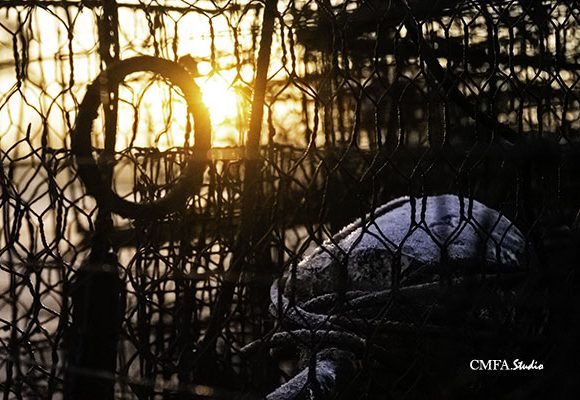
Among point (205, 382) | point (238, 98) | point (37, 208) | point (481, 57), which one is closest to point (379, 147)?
point (238, 98)

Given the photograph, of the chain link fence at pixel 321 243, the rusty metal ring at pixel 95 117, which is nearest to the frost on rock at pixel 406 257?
the chain link fence at pixel 321 243

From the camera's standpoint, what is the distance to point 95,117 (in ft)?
4.42

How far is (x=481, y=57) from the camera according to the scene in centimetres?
358

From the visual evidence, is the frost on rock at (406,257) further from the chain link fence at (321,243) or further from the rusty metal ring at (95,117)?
the rusty metal ring at (95,117)

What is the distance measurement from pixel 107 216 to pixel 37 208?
7.01 meters

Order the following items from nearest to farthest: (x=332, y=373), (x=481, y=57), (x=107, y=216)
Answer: (x=107, y=216) → (x=332, y=373) → (x=481, y=57)

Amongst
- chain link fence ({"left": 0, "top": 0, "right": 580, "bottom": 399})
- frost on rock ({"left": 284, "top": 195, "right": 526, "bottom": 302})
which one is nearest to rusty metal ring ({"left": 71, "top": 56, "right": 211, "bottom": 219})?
chain link fence ({"left": 0, "top": 0, "right": 580, "bottom": 399})

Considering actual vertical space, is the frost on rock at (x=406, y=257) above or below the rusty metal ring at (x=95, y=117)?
below

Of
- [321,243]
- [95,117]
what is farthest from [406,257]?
[95,117]

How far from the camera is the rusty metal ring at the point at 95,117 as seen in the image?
128 centimetres

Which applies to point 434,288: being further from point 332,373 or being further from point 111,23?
point 111,23

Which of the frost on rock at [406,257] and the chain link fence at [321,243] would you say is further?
the frost on rock at [406,257]

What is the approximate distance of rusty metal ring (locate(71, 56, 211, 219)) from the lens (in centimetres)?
128

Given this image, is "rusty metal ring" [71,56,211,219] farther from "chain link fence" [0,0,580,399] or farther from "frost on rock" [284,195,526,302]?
"frost on rock" [284,195,526,302]
